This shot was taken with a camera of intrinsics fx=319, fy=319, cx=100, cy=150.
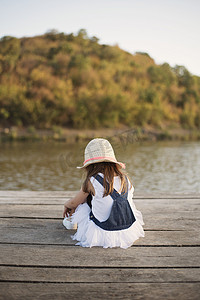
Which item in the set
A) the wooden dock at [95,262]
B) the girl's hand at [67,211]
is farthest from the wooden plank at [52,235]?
the girl's hand at [67,211]

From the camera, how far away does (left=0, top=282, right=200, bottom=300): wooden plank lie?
1.33 m

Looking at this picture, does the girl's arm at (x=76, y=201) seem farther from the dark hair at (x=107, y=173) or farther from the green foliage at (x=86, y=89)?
the green foliage at (x=86, y=89)

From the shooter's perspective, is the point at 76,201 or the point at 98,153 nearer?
the point at 98,153

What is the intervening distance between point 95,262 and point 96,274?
0.43 ft

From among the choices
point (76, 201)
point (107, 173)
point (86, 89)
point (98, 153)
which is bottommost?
point (76, 201)

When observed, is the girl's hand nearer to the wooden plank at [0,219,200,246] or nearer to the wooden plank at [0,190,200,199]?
the wooden plank at [0,219,200,246]

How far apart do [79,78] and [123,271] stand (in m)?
31.9

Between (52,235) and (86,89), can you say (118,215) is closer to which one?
(52,235)

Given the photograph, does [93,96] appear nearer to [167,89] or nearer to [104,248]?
[167,89]

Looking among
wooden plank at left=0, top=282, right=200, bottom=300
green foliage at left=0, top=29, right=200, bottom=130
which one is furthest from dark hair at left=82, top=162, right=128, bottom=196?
green foliage at left=0, top=29, right=200, bottom=130

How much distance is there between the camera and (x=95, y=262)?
163 cm

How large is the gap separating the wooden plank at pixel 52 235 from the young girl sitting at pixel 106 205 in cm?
9

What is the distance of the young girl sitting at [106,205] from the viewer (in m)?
1.87

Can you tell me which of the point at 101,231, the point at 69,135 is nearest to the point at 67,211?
the point at 101,231
